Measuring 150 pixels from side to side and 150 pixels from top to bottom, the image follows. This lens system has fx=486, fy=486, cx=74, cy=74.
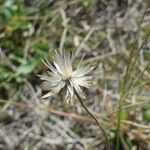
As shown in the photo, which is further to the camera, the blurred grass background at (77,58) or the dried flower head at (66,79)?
the blurred grass background at (77,58)

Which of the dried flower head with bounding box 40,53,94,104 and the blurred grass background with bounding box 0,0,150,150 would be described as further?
the blurred grass background with bounding box 0,0,150,150

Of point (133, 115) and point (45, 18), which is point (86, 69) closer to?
point (133, 115)

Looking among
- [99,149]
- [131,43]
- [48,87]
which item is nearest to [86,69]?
[48,87]

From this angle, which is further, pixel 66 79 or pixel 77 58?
pixel 77 58
